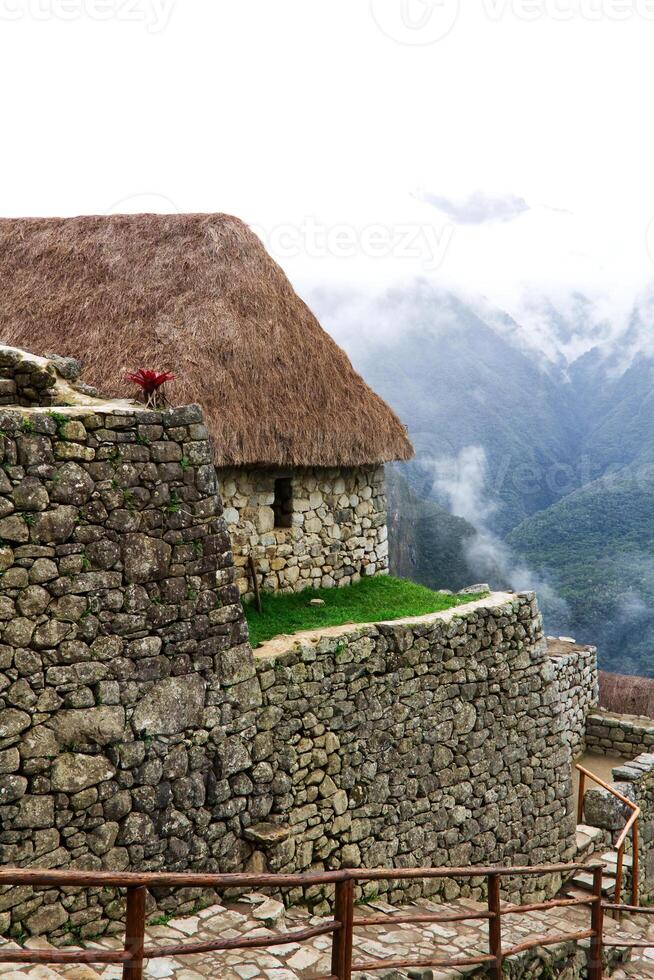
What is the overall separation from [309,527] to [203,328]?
8.54 feet

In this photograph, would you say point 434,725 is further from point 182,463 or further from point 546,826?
point 182,463

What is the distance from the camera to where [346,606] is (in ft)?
34.4

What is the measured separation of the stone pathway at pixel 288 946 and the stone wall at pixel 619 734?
299 inches

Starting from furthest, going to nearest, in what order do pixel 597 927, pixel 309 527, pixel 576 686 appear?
pixel 576 686, pixel 309 527, pixel 597 927

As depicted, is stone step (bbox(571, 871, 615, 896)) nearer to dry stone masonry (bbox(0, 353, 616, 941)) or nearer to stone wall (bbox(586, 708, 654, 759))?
dry stone masonry (bbox(0, 353, 616, 941))

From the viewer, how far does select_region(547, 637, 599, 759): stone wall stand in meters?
16.2

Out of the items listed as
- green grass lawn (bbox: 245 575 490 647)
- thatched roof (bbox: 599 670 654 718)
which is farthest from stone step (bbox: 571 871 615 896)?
thatched roof (bbox: 599 670 654 718)

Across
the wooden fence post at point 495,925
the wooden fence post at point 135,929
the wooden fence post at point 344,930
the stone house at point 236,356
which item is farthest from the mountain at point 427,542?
the wooden fence post at point 135,929

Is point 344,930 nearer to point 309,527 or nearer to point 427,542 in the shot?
point 309,527

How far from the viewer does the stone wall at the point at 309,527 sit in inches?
394

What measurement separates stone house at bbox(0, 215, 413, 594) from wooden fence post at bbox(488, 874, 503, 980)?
419 cm

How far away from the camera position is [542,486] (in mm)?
45906

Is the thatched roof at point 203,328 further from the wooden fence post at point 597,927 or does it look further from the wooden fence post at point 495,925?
the wooden fence post at point 597,927

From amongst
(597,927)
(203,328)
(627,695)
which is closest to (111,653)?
(203,328)
